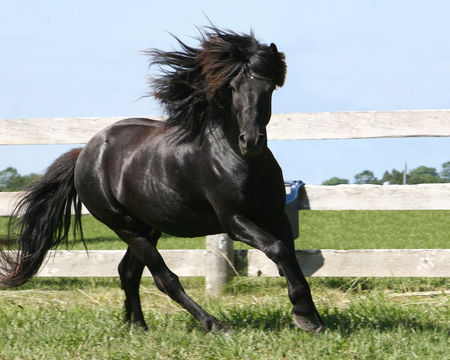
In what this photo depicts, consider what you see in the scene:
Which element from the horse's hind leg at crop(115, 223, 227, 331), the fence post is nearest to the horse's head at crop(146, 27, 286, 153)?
the horse's hind leg at crop(115, 223, 227, 331)

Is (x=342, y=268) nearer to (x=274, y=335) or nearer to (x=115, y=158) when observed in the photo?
(x=274, y=335)

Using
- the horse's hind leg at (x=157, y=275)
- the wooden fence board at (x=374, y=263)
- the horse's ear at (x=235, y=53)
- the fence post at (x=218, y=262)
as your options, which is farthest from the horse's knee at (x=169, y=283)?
the horse's ear at (x=235, y=53)

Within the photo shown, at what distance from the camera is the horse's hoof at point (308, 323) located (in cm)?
277

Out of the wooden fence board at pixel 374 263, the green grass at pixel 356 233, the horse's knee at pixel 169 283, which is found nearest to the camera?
the horse's knee at pixel 169 283

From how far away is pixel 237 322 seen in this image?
11.2 feet

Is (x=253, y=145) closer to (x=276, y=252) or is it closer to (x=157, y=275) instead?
(x=276, y=252)

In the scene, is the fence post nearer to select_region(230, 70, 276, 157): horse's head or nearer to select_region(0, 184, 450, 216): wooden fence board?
select_region(0, 184, 450, 216): wooden fence board

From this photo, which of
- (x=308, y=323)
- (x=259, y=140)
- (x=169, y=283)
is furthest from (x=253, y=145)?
(x=169, y=283)

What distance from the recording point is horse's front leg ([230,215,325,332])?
107 inches

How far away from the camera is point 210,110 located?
317 centimetres

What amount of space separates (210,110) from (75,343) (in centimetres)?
169

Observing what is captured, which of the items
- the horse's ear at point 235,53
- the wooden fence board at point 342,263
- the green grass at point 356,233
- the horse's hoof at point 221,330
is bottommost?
the green grass at point 356,233

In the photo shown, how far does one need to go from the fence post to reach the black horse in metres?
0.71

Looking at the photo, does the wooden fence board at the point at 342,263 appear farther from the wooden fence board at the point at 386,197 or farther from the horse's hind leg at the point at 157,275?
the horse's hind leg at the point at 157,275
